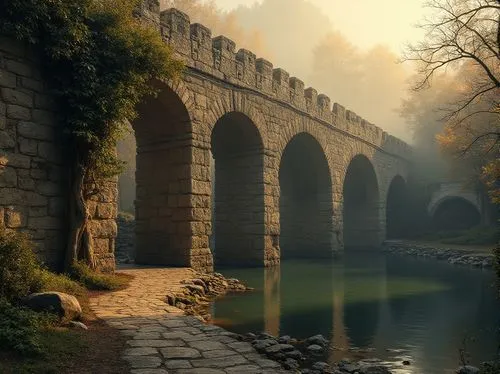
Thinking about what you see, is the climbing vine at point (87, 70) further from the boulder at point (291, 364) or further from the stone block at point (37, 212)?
the boulder at point (291, 364)

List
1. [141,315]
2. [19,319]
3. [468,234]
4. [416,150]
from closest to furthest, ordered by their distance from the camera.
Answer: [19,319], [141,315], [468,234], [416,150]

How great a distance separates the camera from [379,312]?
8.50 meters

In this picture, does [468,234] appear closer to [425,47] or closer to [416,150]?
[416,150]

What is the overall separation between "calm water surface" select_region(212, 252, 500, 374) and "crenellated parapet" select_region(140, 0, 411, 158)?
18.3 ft

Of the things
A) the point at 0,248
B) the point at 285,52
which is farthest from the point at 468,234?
the point at 285,52

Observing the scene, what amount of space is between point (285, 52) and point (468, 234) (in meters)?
81.7

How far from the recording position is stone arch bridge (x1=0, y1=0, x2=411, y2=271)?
24.7 ft

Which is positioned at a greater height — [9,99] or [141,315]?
[9,99]

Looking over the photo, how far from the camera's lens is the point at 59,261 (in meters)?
7.86

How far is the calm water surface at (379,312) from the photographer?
20.0 ft

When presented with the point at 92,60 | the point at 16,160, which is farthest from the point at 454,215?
the point at 16,160

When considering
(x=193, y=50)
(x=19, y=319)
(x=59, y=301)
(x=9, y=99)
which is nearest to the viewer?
(x=19, y=319)

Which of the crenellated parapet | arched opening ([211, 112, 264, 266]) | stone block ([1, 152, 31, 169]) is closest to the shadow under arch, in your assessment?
the crenellated parapet

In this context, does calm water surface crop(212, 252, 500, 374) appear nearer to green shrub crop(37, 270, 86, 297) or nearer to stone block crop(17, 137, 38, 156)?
green shrub crop(37, 270, 86, 297)
